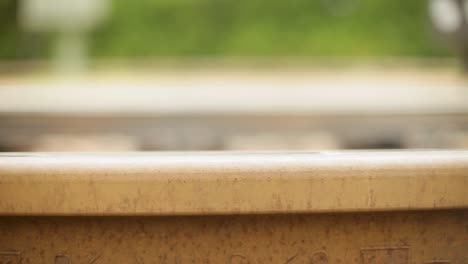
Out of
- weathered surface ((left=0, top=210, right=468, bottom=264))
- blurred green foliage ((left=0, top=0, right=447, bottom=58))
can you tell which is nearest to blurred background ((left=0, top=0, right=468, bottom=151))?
blurred green foliage ((left=0, top=0, right=447, bottom=58))

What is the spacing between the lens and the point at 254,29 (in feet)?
55.9

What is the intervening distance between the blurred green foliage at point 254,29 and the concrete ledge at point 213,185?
52.4 feet

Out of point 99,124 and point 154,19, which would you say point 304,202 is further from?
point 154,19

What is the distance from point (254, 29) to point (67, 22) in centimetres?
540

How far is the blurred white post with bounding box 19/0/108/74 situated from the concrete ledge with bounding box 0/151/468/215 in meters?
14.3

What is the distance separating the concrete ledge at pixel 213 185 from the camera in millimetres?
1047

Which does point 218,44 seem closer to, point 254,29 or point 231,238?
point 254,29

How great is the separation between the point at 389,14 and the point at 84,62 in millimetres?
8967

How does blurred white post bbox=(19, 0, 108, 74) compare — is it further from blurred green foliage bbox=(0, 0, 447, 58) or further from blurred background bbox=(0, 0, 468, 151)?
blurred green foliage bbox=(0, 0, 447, 58)

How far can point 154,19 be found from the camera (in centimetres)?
1697

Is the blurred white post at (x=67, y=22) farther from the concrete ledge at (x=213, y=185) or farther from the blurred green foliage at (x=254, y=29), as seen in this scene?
the concrete ledge at (x=213, y=185)

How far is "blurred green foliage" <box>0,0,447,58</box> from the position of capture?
1653 centimetres

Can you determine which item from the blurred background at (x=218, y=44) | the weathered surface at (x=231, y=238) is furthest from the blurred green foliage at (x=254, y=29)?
the weathered surface at (x=231, y=238)

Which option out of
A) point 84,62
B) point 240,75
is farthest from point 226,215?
point 84,62
